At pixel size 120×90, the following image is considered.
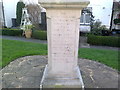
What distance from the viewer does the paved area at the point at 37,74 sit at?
3.16m

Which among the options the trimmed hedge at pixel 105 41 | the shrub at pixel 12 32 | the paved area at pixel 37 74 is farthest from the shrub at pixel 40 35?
the paved area at pixel 37 74

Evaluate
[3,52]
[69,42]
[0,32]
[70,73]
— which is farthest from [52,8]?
[0,32]

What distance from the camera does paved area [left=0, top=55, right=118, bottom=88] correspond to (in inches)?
124

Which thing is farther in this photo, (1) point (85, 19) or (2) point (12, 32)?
(1) point (85, 19)

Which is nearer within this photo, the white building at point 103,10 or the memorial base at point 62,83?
the memorial base at point 62,83

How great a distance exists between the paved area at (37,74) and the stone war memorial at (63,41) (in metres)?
0.42

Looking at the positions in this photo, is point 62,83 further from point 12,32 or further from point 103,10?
point 103,10

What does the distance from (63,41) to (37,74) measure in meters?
1.35

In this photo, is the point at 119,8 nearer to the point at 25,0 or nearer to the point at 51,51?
the point at 25,0

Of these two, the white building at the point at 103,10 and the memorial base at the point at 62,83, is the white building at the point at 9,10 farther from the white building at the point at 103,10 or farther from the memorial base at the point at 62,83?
the memorial base at the point at 62,83

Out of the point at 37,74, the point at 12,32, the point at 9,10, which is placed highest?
the point at 9,10

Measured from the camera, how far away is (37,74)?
3621 mm

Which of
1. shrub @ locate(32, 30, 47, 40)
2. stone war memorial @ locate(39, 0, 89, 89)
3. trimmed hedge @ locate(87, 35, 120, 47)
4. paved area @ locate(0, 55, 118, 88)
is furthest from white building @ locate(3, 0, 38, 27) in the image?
stone war memorial @ locate(39, 0, 89, 89)

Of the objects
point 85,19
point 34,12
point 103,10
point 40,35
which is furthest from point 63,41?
Answer: point 103,10
